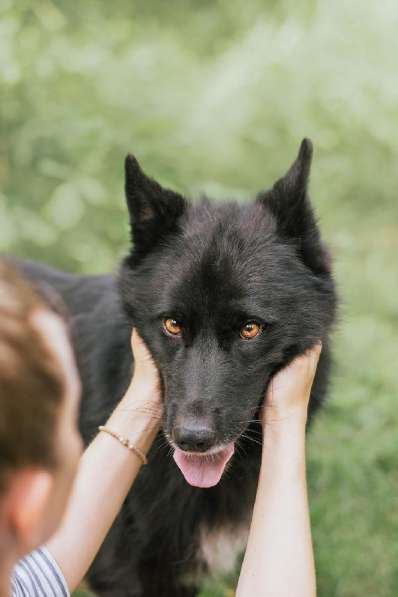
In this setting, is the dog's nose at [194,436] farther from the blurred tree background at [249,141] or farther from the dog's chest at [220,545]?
the blurred tree background at [249,141]

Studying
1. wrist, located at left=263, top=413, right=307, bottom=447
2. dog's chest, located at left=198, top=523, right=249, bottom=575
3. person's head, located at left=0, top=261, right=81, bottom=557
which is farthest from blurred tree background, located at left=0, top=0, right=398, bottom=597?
person's head, located at left=0, top=261, right=81, bottom=557

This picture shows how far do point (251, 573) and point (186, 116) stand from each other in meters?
4.56

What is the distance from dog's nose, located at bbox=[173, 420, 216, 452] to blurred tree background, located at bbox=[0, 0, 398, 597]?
1.29 m

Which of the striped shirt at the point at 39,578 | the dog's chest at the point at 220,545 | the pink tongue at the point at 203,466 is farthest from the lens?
the dog's chest at the point at 220,545

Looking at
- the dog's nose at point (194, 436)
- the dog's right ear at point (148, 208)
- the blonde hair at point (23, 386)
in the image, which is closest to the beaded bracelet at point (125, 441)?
the dog's nose at point (194, 436)

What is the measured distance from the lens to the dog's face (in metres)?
2.35

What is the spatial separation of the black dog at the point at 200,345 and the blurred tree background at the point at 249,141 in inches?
22.4

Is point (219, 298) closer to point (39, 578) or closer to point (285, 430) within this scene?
point (285, 430)

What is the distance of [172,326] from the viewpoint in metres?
2.48

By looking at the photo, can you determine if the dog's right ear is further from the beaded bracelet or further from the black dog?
the beaded bracelet

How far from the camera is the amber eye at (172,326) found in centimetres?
247

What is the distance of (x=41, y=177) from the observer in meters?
5.11

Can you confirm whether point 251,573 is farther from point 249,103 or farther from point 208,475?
point 249,103

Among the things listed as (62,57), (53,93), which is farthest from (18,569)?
(62,57)
